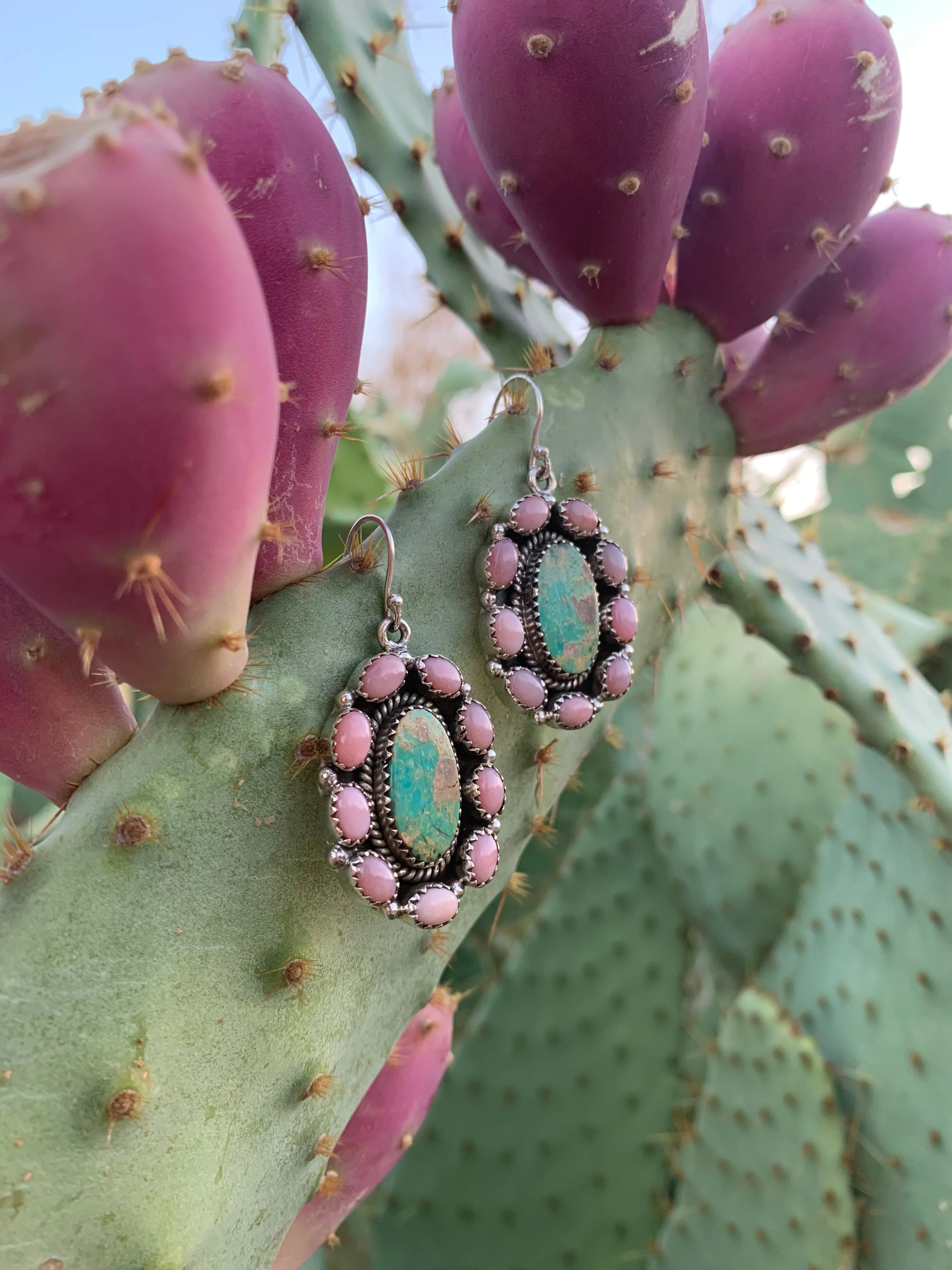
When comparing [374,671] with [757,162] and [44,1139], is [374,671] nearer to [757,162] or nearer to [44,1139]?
[44,1139]

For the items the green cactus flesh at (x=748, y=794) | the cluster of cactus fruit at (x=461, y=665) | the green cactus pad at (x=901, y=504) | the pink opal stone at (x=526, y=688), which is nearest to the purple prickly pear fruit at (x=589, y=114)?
the cluster of cactus fruit at (x=461, y=665)

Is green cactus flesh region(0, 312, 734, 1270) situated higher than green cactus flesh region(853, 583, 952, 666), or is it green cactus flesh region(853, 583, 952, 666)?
green cactus flesh region(0, 312, 734, 1270)

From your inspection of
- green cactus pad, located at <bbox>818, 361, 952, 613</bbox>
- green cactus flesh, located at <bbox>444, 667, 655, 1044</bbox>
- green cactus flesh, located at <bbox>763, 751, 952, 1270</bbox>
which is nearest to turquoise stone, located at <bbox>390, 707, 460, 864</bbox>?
green cactus flesh, located at <bbox>763, 751, 952, 1270</bbox>

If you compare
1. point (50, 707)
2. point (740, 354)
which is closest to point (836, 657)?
point (740, 354)

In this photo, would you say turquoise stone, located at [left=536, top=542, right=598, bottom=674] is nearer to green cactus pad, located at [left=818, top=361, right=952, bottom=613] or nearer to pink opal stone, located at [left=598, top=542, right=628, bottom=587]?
pink opal stone, located at [left=598, top=542, right=628, bottom=587]

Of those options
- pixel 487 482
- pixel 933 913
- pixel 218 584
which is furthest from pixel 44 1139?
pixel 933 913
